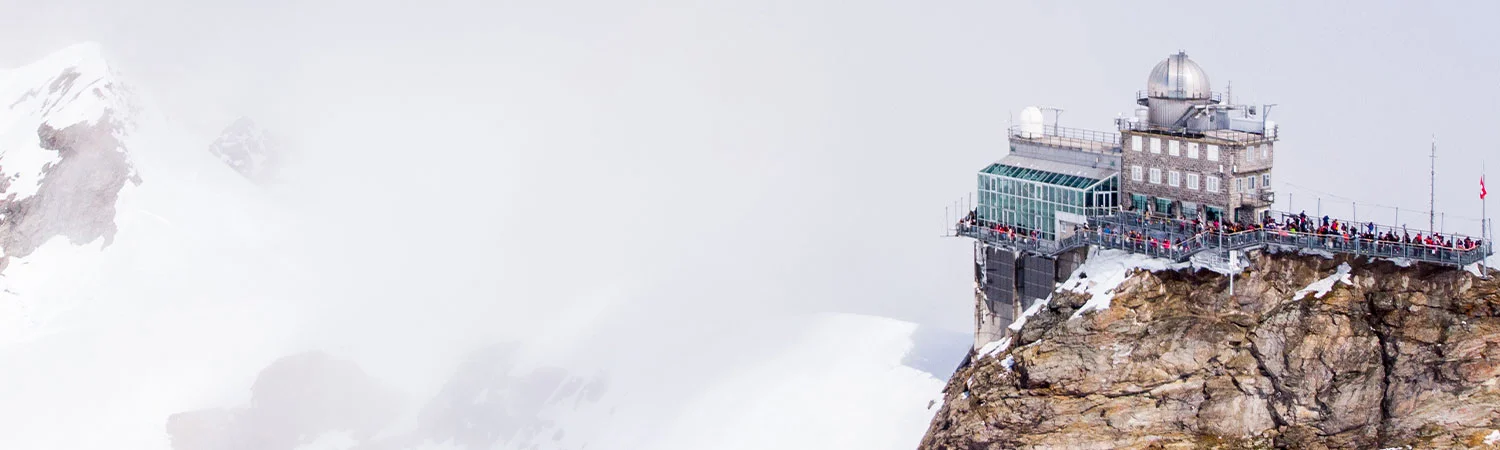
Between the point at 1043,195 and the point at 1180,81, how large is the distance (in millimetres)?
11194

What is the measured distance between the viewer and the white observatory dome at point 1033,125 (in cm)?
12450

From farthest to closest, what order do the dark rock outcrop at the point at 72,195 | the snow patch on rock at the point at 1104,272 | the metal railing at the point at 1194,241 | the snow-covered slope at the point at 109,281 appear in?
1. the dark rock outcrop at the point at 72,195
2. the snow-covered slope at the point at 109,281
3. the snow patch on rock at the point at 1104,272
4. the metal railing at the point at 1194,241

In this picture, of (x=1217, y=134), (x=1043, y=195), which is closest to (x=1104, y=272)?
(x=1043, y=195)

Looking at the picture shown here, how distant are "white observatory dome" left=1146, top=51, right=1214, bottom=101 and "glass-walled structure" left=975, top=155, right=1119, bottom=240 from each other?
6297 millimetres

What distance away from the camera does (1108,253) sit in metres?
114

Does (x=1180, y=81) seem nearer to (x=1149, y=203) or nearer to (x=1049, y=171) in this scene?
(x=1149, y=203)

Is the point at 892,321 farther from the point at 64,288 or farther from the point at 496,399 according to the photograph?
the point at 64,288

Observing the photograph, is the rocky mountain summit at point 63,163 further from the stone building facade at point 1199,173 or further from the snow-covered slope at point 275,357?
the stone building facade at point 1199,173

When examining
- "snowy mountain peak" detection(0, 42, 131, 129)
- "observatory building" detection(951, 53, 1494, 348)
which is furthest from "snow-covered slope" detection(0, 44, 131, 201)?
"observatory building" detection(951, 53, 1494, 348)

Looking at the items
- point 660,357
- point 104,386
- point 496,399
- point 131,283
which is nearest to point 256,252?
point 131,283

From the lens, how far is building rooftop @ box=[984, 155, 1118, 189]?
11869cm

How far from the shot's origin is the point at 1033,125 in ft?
408

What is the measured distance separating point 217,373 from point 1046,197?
8248 cm

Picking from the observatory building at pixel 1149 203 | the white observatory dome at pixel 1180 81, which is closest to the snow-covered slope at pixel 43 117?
the observatory building at pixel 1149 203
